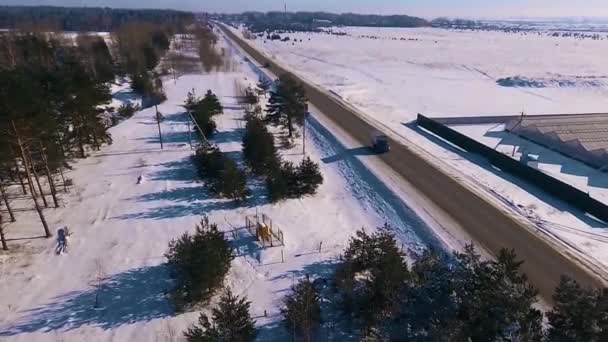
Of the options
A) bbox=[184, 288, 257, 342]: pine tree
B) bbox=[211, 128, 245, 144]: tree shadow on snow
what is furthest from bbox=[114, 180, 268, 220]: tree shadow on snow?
bbox=[184, 288, 257, 342]: pine tree

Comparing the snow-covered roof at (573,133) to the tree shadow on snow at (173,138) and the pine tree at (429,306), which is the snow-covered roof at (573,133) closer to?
the pine tree at (429,306)

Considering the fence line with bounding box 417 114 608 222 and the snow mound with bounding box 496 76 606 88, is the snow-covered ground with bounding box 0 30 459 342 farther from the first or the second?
the snow mound with bounding box 496 76 606 88

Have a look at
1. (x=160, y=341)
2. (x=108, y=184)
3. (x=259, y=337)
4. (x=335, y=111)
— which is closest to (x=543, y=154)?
(x=335, y=111)

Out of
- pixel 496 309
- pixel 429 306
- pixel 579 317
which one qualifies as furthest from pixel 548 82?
pixel 429 306

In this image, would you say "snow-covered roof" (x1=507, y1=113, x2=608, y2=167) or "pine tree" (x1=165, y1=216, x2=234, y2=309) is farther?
"snow-covered roof" (x1=507, y1=113, x2=608, y2=167)

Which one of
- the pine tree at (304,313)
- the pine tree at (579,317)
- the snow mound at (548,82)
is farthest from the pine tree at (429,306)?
the snow mound at (548,82)

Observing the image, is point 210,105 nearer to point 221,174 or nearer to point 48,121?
point 221,174
